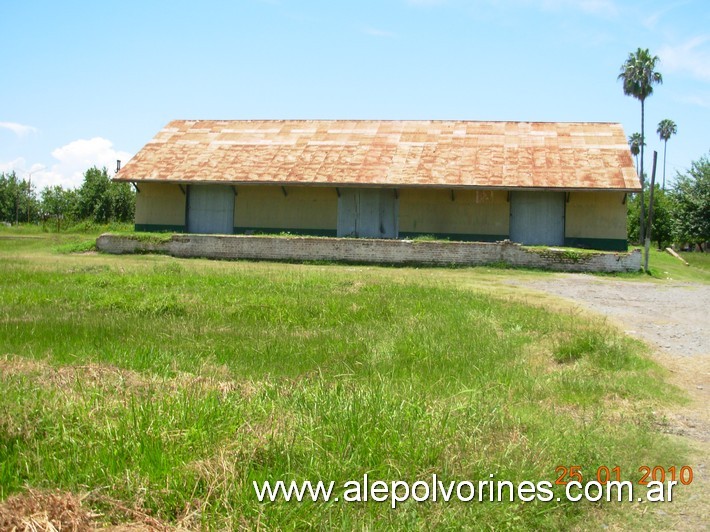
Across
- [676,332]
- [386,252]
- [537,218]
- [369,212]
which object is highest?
[369,212]

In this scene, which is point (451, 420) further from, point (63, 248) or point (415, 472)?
point (63, 248)

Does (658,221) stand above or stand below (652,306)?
above

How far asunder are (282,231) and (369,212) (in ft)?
12.7

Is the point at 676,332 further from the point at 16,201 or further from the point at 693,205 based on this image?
the point at 16,201

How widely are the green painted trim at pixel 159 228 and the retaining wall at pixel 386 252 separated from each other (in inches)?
203

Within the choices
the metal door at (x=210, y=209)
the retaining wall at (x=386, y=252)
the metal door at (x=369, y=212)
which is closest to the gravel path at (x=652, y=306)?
the retaining wall at (x=386, y=252)

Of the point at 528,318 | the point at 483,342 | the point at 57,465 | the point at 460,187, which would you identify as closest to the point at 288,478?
the point at 57,465

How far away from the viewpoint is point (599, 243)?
2783cm

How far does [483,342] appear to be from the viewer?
9102 mm

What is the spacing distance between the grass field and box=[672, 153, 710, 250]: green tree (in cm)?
3546

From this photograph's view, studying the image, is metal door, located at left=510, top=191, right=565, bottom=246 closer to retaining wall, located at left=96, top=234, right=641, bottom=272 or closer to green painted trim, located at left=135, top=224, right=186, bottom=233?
retaining wall, located at left=96, top=234, right=641, bottom=272

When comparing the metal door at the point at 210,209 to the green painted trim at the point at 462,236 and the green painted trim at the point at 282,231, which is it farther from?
the green painted trim at the point at 462,236
